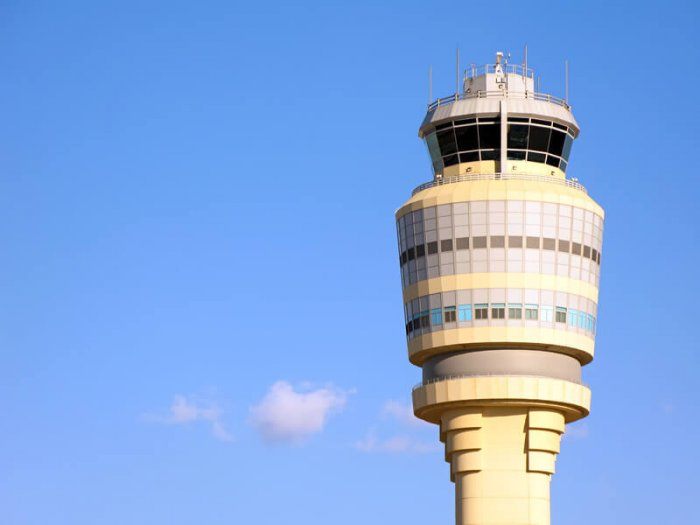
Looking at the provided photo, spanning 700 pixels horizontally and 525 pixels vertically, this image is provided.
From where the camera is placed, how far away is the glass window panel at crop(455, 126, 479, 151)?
144875 millimetres

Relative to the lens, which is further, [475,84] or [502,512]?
[475,84]

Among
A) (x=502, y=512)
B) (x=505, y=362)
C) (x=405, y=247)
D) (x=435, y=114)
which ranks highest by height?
(x=435, y=114)

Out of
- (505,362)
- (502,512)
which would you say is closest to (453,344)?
(505,362)

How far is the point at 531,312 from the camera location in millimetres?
139125

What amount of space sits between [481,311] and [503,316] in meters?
1.67

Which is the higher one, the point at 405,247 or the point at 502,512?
the point at 405,247

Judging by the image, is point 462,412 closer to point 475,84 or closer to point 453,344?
point 453,344

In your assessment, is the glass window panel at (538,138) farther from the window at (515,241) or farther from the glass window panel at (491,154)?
the window at (515,241)

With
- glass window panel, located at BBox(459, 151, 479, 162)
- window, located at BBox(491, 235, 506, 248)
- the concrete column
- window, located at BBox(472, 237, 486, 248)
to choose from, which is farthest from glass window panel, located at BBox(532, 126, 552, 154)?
the concrete column

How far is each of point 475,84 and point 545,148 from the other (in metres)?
7.63

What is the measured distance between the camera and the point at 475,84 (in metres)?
147

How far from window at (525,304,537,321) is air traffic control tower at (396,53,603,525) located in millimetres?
74

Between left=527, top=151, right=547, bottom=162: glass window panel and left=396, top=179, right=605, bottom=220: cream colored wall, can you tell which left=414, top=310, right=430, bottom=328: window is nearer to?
left=396, top=179, right=605, bottom=220: cream colored wall

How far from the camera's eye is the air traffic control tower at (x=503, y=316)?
455ft
